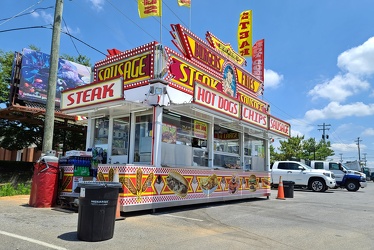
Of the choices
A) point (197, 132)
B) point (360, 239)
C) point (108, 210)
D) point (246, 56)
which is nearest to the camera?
point (108, 210)

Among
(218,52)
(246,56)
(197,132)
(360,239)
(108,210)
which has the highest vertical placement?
(246,56)

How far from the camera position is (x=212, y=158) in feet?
42.5

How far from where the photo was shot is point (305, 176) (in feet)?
76.3

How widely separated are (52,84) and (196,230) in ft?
24.2

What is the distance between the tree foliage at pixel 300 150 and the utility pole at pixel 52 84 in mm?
40348

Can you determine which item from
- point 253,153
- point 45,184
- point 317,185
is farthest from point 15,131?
point 317,185

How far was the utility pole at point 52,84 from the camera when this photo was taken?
37.2ft

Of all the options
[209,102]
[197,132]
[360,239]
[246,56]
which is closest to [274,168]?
[246,56]

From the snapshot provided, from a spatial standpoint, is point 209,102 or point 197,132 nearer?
point 209,102

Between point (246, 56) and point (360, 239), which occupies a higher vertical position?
point (246, 56)

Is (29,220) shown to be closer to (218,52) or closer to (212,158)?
(212,158)

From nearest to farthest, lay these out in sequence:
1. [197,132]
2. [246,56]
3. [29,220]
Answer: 1. [29,220]
2. [197,132]
3. [246,56]

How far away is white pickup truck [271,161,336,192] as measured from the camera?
22688 mm

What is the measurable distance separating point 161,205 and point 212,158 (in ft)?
11.6
